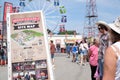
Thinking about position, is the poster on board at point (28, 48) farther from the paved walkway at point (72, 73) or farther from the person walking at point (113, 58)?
the paved walkway at point (72, 73)

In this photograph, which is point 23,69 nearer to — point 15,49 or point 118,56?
point 15,49

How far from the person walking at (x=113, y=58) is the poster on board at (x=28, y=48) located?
12.9 ft

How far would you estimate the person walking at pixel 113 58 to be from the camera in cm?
357

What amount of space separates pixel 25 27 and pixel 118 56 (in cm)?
437

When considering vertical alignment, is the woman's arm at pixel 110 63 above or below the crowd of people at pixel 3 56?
above

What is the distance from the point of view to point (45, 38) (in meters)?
7.61

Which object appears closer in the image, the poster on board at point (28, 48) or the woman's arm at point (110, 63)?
the woman's arm at point (110, 63)

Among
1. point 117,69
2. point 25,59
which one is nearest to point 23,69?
point 25,59

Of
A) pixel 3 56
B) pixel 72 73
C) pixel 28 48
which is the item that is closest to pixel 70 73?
pixel 72 73

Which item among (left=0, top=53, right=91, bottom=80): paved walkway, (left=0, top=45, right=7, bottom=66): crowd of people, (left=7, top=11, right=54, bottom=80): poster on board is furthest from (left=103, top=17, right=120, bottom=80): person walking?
(left=0, top=45, right=7, bottom=66): crowd of people

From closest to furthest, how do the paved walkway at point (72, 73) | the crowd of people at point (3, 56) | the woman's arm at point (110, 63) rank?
the woman's arm at point (110, 63) < the paved walkway at point (72, 73) < the crowd of people at point (3, 56)

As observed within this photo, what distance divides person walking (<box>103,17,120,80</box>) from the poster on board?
3917mm

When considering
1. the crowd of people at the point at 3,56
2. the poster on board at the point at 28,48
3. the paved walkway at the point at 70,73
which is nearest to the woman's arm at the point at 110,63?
the poster on board at the point at 28,48

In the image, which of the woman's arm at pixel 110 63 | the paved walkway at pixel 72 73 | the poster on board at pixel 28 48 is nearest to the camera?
the woman's arm at pixel 110 63
